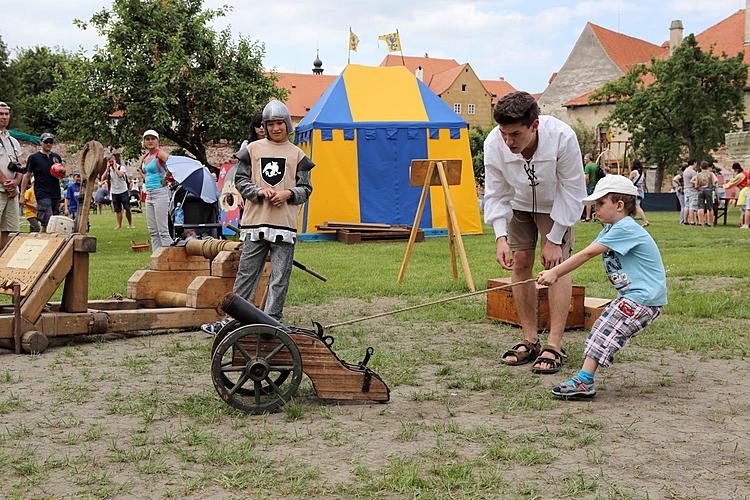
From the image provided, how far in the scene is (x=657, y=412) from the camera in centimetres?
425

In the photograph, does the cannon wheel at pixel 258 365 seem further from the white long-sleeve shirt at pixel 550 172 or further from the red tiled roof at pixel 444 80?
the red tiled roof at pixel 444 80

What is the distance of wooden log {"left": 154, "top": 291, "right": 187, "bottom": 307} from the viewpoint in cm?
711

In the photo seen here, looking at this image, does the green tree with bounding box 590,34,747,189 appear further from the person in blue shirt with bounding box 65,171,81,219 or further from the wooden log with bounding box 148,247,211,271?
the wooden log with bounding box 148,247,211,271

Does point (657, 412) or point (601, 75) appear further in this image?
point (601, 75)

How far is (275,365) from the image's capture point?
4312mm

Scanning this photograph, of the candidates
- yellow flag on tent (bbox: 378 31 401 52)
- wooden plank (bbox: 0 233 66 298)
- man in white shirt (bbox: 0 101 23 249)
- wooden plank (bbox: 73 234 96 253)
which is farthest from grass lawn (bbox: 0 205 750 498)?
yellow flag on tent (bbox: 378 31 401 52)

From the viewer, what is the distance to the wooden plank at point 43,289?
5.94 m

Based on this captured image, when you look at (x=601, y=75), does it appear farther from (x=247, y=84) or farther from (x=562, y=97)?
(x=247, y=84)

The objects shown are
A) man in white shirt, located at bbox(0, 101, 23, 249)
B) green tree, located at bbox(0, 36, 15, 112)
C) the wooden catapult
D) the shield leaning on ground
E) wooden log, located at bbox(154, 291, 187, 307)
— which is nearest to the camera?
the wooden catapult

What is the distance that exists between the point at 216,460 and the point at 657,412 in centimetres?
225

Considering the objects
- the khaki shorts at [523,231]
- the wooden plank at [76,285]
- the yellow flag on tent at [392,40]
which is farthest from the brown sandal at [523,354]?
the yellow flag on tent at [392,40]

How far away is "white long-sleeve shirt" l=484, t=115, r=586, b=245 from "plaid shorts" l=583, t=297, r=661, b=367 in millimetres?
863

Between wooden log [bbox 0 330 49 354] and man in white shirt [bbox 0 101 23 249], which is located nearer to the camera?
wooden log [bbox 0 330 49 354]

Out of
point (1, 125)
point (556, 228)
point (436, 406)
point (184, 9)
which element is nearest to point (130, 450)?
point (436, 406)
